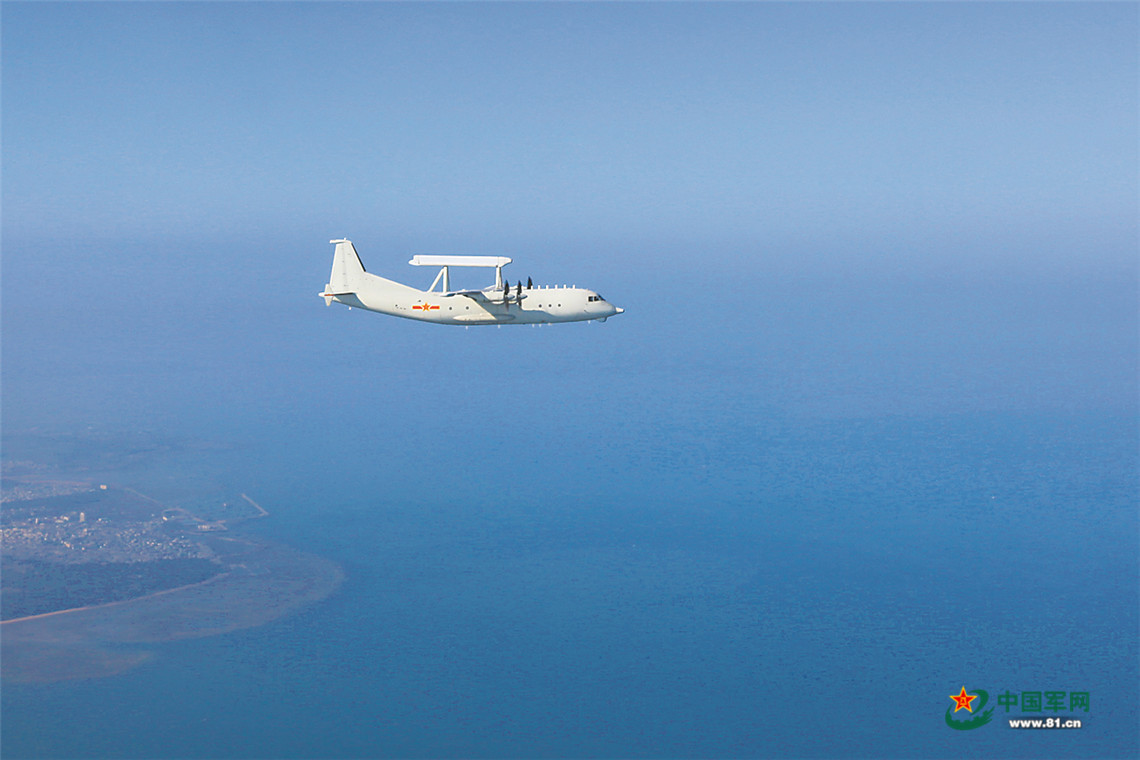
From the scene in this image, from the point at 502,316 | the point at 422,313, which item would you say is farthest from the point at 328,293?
the point at 502,316

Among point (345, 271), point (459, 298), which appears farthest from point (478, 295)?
point (345, 271)

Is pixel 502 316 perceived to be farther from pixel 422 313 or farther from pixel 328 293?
pixel 328 293

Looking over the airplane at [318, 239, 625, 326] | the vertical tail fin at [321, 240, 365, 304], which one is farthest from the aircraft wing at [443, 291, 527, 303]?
the vertical tail fin at [321, 240, 365, 304]

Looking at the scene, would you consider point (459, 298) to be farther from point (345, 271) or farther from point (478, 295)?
point (345, 271)

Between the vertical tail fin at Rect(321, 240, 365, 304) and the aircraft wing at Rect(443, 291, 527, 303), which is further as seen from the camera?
the vertical tail fin at Rect(321, 240, 365, 304)

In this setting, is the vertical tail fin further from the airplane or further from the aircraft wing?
the aircraft wing

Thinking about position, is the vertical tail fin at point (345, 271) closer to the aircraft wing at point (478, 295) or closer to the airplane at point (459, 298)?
the airplane at point (459, 298)

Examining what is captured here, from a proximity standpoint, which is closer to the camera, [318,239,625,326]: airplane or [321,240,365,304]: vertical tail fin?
[318,239,625,326]: airplane
